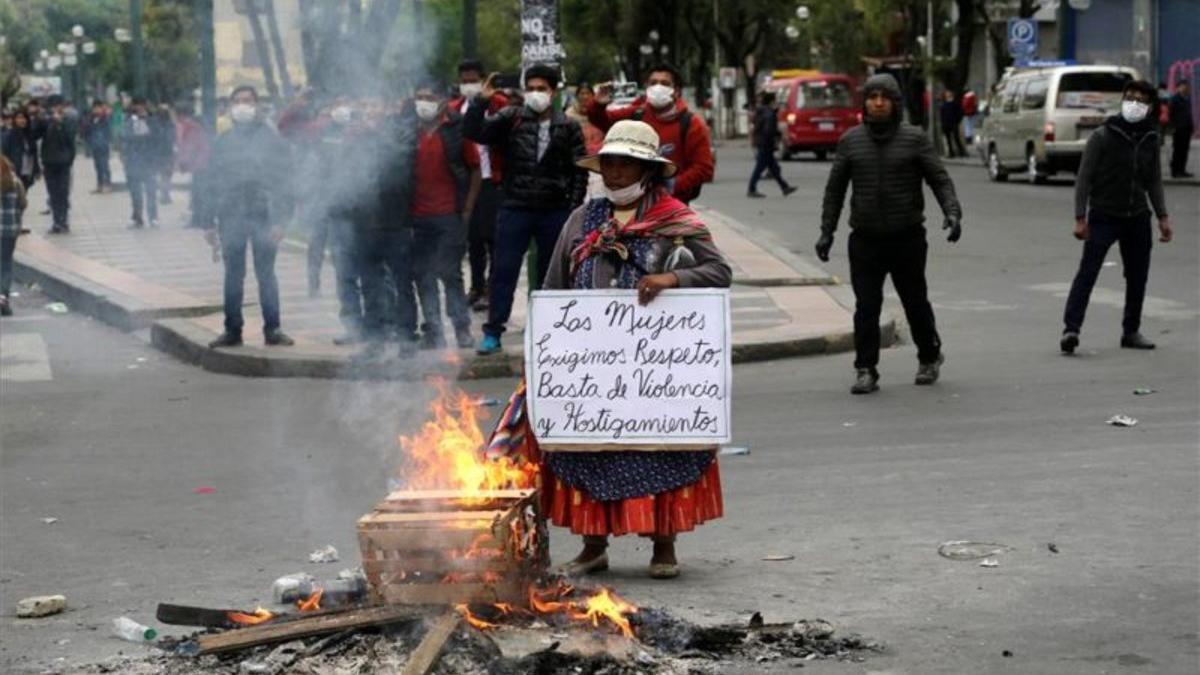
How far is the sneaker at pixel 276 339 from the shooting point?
590 inches

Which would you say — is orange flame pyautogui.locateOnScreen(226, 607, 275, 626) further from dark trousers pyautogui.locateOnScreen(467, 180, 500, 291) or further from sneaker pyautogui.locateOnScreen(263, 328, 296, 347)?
dark trousers pyautogui.locateOnScreen(467, 180, 500, 291)

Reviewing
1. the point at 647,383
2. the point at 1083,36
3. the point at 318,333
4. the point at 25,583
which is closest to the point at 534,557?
the point at 647,383

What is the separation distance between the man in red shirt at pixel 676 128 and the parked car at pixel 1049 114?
20.5m

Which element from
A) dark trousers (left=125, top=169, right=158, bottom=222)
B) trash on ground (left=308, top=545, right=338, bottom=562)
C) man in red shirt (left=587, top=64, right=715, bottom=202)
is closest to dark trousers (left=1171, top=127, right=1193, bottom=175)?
dark trousers (left=125, top=169, right=158, bottom=222)

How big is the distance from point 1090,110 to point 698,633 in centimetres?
2863

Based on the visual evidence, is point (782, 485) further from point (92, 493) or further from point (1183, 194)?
point (1183, 194)

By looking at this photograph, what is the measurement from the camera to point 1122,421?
434 inches

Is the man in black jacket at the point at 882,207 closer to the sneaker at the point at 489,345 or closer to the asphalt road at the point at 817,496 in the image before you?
the asphalt road at the point at 817,496

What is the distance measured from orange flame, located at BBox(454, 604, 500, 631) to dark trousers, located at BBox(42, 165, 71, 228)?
79.9 feet

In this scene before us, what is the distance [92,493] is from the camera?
32.9ft

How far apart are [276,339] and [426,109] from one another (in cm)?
235

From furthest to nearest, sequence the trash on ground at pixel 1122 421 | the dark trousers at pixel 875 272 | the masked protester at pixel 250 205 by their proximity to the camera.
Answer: the masked protester at pixel 250 205, the dark trousers at pixel 875 272, the trash on ground at pixel 1122 421

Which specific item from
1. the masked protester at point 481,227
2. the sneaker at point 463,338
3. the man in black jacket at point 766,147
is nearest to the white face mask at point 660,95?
the masked protester at point 481,227

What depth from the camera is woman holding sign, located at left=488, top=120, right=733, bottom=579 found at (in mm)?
7512
